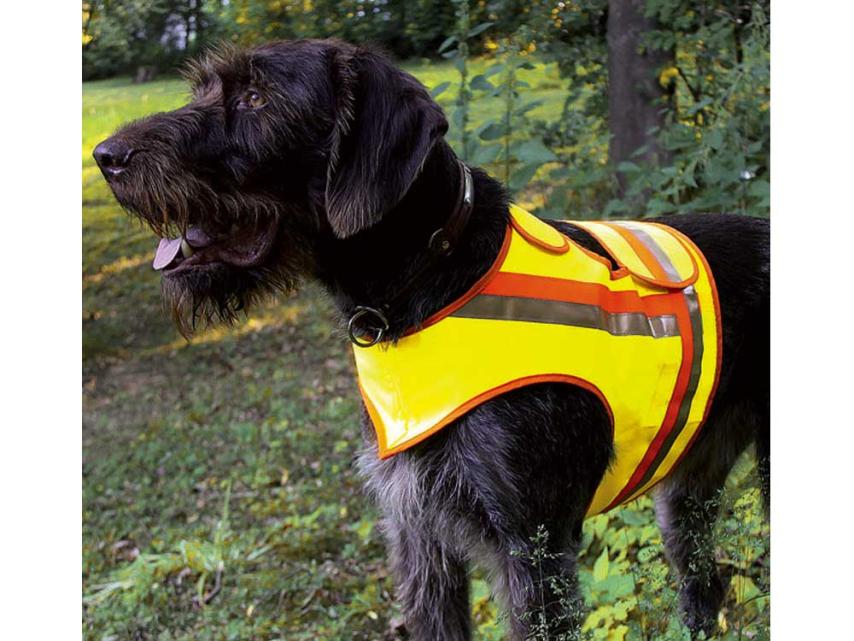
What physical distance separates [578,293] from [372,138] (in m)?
0.59

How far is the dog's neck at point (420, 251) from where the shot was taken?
87.4 inches

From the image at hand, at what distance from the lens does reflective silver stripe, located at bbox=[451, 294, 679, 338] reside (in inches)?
87.8

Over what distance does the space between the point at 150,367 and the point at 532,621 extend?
3.74 meters

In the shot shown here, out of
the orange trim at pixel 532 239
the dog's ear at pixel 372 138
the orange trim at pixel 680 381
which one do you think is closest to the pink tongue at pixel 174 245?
the dog's ear at pixel 372 138

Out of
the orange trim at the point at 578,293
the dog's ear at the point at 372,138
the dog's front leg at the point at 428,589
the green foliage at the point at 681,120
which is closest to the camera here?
the dog's ear at the point at 372,138

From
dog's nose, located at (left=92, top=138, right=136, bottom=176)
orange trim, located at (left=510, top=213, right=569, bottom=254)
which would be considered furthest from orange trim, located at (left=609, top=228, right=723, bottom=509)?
dog's nose, located at (left=92, top=138, right=136, bottom=176)

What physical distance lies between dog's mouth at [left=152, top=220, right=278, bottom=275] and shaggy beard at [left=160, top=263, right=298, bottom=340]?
0.02 metres

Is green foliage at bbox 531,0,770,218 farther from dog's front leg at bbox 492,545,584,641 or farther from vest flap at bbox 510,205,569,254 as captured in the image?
dog's front leg at bbox 492,545,584,641

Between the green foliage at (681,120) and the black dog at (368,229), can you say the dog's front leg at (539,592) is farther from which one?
the green foliage at (681,120)

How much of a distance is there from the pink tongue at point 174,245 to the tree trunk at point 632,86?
2495 mm

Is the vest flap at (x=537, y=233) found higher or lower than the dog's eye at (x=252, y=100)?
lower
